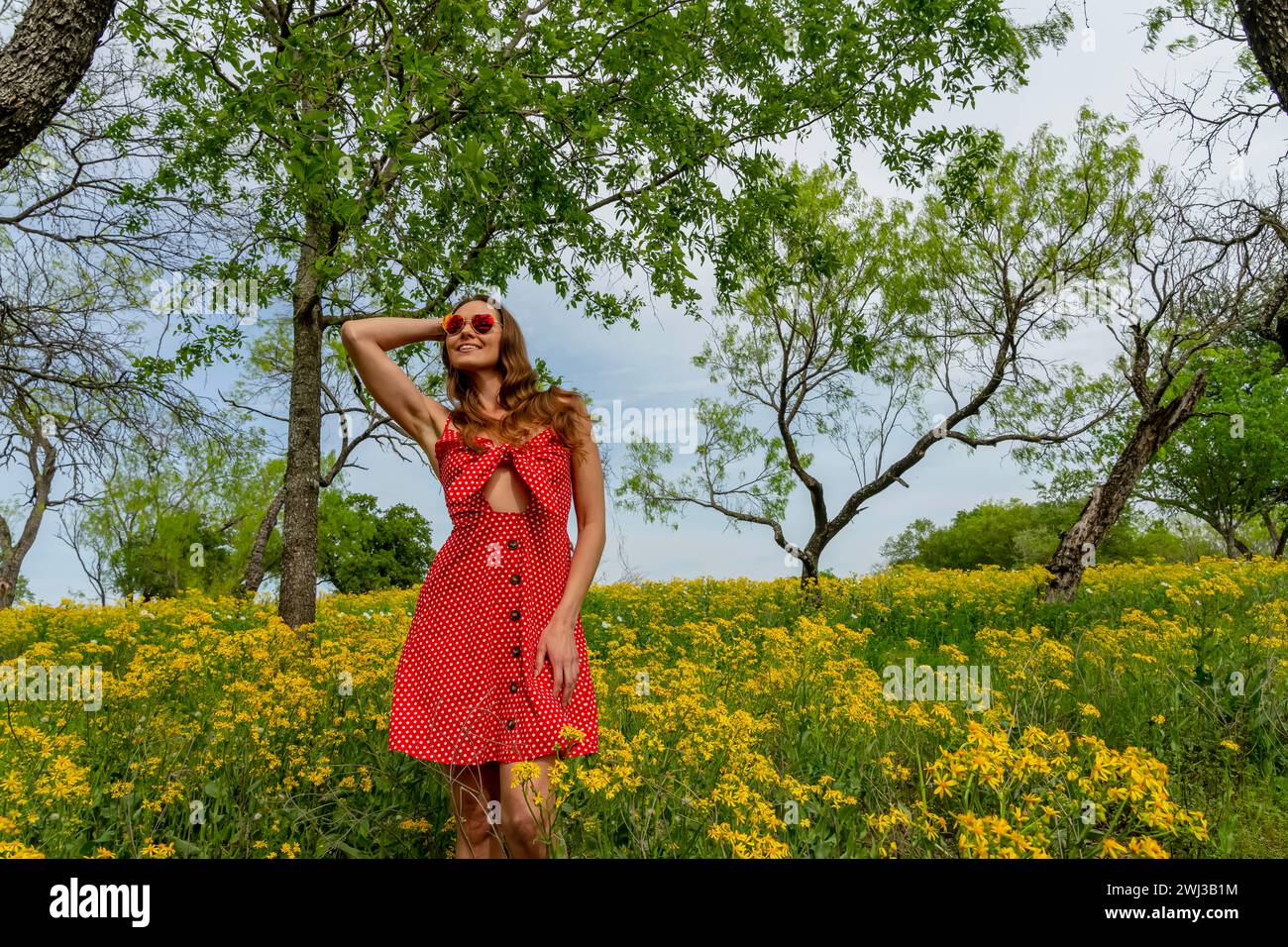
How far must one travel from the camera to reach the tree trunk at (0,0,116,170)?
462 centimetres

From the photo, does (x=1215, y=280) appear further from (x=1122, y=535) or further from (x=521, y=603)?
(x=1122, y=535)

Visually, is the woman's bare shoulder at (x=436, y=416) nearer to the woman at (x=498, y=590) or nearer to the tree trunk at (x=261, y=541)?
the woman at (x=498, y=590)

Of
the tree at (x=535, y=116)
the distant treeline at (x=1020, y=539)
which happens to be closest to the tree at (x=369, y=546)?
the tree at (x=535, y=116)

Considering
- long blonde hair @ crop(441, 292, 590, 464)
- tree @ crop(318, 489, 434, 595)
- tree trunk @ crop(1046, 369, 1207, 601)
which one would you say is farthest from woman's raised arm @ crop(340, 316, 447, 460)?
tree @ crop(318, 489, 434, 595)

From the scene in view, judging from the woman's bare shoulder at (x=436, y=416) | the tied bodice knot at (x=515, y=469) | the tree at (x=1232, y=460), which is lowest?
the tied bodice knot at (x=515, y=469)

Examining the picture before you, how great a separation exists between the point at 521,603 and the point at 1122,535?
38942 mm

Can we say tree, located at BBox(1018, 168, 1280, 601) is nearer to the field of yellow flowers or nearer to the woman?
the field of yellow flowers

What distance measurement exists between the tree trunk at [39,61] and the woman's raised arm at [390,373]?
112 inches

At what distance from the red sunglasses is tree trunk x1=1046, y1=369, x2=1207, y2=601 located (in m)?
10.1

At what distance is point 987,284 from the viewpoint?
14.8 m

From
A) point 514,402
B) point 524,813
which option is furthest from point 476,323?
point 524,813

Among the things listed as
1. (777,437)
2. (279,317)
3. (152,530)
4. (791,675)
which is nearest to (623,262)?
(791,675)

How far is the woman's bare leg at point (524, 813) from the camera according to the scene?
291 cm

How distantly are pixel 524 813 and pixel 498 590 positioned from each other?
0.81 m
